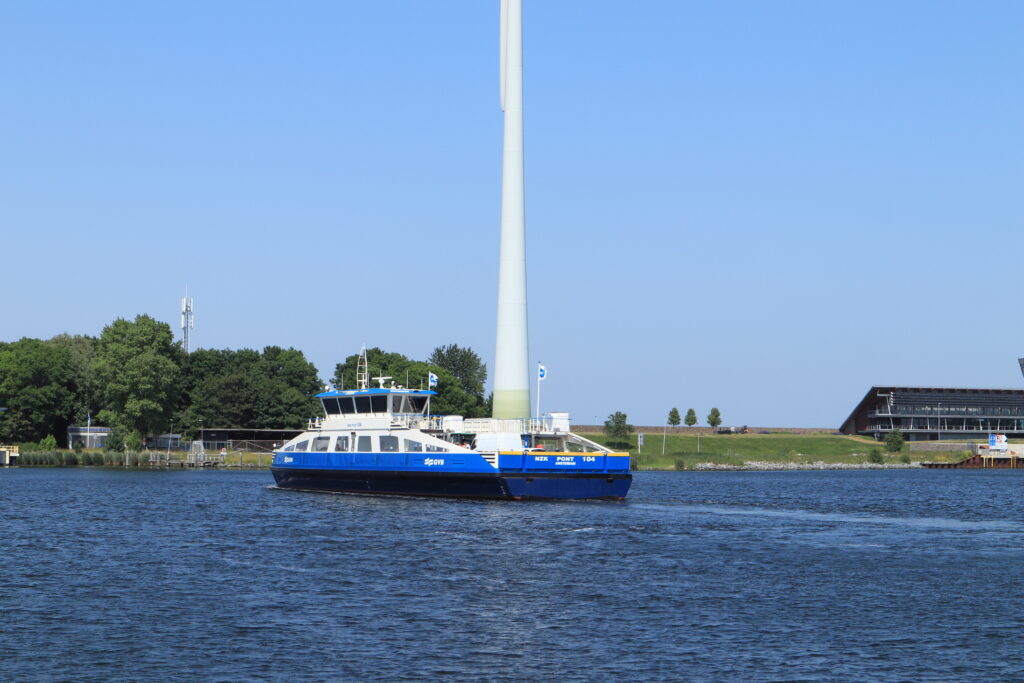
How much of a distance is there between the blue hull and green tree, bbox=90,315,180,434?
3182 inches

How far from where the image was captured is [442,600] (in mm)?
35062

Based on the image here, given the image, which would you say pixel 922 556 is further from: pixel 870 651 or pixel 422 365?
pixel 422 365

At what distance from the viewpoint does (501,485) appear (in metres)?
68.4

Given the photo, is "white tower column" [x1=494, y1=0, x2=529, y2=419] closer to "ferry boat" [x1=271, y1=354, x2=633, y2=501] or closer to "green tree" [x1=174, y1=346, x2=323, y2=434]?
"ferry boat" [x1=271, y1=354, x2=633, y2=501]

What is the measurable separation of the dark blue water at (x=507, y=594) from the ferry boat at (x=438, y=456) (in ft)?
5.61

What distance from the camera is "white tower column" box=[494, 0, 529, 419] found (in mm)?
79625

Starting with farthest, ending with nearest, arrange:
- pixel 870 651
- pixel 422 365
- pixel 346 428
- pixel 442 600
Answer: pixel 422 365
pixel 346 428
pixel 442 600
pixel 870 651

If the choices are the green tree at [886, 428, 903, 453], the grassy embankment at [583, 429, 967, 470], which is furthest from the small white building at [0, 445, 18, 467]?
the green tree at [886, 428, 903, 453]

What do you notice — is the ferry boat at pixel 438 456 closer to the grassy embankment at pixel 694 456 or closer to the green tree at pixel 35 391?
the grassy embankment at pixel 694 456

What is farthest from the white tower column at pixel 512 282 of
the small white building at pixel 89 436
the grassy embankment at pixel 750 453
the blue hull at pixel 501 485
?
the small white building at pixel 89 436

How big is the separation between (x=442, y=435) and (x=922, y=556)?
119 ft

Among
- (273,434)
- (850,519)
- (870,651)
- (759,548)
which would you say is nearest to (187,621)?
Result: (870,651)

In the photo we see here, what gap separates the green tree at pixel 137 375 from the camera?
5832 inches

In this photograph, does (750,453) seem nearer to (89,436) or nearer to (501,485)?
(89,436)
